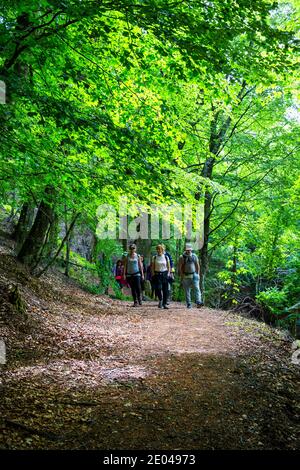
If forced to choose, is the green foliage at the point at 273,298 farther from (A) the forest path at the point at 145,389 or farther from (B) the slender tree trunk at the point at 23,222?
(B) the slender tree trunk at the point at 23,222

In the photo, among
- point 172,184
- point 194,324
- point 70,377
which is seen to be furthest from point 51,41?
point 194,324

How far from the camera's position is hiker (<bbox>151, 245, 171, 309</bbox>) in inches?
486

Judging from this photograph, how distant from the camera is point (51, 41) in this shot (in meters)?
5.01

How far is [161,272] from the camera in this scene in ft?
40.4

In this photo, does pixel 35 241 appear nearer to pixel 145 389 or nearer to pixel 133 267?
pixel 133 267

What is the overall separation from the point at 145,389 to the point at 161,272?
7.87 meters

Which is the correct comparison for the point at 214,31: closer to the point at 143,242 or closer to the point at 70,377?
the point at 70,377

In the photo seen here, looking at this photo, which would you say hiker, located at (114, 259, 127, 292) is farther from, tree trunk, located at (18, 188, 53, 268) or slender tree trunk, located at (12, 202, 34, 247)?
tree trunk, located at (18, 188, 53, 268)

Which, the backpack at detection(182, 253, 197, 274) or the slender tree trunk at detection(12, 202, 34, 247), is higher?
the slender tree trunk at detection(12, 202, 34, 247)

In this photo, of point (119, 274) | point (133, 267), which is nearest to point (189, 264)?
point (133, 267)

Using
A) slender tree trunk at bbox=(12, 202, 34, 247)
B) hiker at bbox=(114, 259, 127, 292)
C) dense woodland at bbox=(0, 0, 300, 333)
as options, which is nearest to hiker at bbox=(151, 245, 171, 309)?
dense woodland at bbox=(0, 0, 300, 333)

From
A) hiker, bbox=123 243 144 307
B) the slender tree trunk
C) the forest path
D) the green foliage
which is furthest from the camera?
the green foliage

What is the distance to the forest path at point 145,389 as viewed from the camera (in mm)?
3395

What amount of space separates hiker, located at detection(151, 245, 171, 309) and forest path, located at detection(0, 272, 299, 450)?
436 cm
